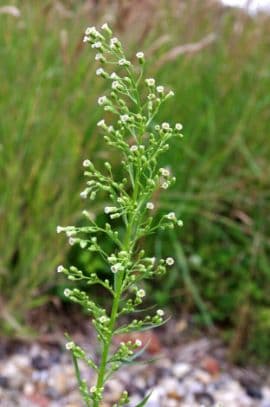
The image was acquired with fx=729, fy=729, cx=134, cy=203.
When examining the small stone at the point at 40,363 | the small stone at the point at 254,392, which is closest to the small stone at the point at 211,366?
the small stone at the point at 254,392

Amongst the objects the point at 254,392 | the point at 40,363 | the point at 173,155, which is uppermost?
the point at 173,155

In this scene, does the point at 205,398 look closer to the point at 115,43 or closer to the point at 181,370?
the point at 181,370

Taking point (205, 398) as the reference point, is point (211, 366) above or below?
above

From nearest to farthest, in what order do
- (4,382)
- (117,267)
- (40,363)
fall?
(117,267) → (4,382) → (40,363)

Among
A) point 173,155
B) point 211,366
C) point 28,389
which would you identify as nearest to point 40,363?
point 28,389

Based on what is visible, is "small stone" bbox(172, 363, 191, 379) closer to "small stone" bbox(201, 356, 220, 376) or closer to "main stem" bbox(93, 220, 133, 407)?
"small stone" bbox(201, 356, 220, 376)

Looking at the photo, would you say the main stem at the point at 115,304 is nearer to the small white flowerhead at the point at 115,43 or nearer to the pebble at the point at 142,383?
the small white flowerhead at the point at 115,43

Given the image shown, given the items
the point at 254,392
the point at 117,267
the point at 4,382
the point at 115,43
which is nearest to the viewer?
the point at 117,267

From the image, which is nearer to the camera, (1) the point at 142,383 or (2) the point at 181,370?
(1) the point at 142,383
